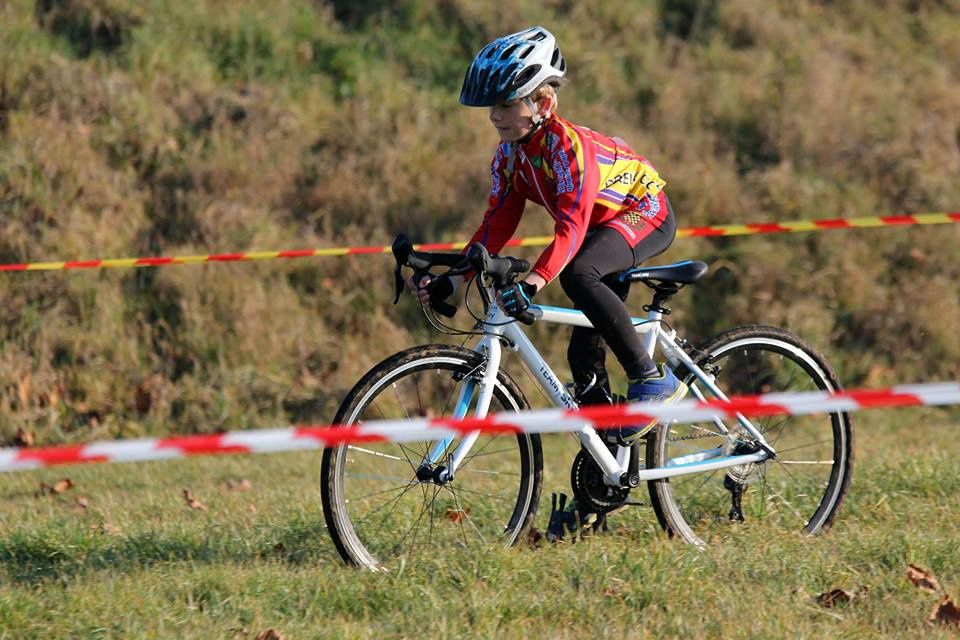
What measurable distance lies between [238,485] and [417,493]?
2862 mm

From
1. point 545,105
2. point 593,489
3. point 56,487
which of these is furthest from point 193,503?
point 545,105

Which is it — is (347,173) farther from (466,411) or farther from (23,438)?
(466,411)

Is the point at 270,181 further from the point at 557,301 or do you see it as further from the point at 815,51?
the point at 815,51

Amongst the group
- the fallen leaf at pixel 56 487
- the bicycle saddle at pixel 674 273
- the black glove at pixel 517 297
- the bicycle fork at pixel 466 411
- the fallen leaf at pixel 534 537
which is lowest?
the fallen leaf at pixel 56 487

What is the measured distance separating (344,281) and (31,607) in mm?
5700

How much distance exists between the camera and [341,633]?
14.2 feet

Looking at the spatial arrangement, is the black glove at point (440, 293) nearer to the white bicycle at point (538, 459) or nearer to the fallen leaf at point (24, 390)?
the white bicycle at point (538, 459)

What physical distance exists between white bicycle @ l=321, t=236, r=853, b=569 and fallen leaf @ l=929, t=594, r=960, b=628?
3.65 ft

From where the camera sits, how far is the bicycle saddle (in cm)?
519

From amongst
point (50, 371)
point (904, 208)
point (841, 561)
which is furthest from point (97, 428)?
point (904, 208)

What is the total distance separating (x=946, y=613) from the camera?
176 inches

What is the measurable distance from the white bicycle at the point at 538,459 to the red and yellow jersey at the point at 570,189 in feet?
0.71

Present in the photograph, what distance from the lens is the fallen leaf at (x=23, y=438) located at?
8789 millimetres

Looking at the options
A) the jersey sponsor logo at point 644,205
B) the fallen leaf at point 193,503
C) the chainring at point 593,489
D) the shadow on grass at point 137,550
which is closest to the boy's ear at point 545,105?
the jersey sponsor logo at point 644,205
